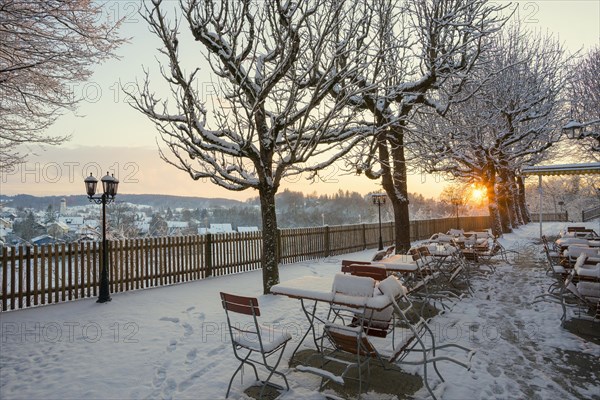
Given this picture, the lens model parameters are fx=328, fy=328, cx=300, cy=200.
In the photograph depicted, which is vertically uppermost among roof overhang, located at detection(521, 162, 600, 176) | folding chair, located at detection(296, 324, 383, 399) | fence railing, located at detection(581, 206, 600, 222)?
roof overhang, located at detection(521, 162, 600, 176)

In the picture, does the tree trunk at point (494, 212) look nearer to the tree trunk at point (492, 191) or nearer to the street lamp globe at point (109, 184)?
the tree trunk at point (492, 191)

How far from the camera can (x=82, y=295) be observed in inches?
309

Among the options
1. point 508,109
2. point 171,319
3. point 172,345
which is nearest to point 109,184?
point 171,319

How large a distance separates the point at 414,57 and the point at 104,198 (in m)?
9.90

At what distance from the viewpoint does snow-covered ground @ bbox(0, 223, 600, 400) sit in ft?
11.6

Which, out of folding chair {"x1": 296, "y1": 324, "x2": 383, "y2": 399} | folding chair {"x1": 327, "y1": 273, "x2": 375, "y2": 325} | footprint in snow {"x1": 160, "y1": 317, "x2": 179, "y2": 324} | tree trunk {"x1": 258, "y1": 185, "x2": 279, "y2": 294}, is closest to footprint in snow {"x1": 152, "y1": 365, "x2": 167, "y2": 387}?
folding chair {"x1": 296, "y1": 324, "x2": 383, "y2": 399}

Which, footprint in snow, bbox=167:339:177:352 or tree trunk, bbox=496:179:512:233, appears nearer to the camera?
footprint in snow, bbox=167:339:177:352

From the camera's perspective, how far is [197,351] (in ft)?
15.0

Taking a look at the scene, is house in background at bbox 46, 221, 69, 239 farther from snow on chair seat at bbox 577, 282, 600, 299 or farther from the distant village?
snow on chair seat at bbox 577, 282, 600, 299

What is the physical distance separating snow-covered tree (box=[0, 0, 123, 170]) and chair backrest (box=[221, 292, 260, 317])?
6.03 metres

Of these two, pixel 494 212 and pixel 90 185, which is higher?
pixel 90 185

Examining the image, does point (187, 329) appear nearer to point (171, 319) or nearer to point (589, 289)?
point (171, 319)

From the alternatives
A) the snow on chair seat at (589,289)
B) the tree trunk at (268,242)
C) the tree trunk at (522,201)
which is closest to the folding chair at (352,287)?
the snow on chair seat at (589,289)

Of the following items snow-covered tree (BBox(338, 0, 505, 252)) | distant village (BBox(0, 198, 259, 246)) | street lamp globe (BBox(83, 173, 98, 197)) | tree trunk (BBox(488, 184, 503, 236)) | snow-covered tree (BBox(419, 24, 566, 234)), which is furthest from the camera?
distant village (BBox(0, 198, 259, 246))
